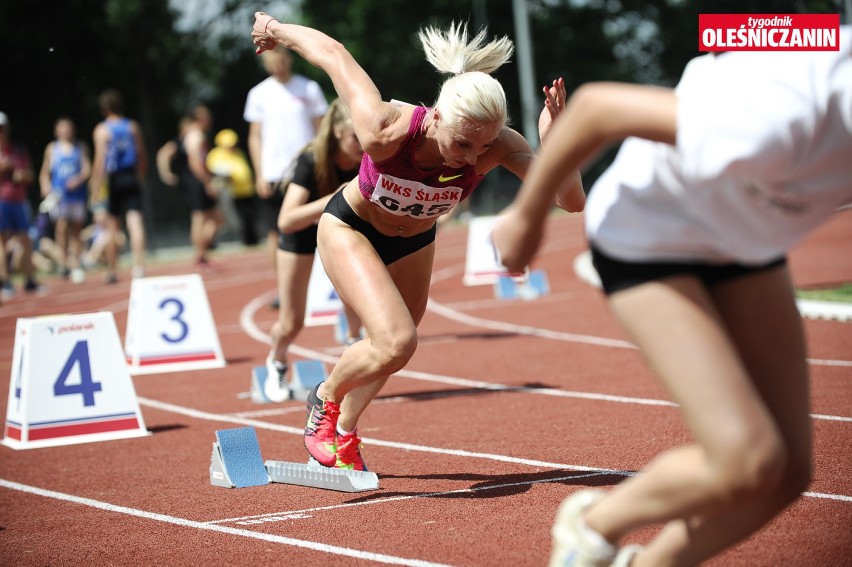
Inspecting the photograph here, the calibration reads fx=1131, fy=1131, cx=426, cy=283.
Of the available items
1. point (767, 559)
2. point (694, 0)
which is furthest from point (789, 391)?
point (694, 0)

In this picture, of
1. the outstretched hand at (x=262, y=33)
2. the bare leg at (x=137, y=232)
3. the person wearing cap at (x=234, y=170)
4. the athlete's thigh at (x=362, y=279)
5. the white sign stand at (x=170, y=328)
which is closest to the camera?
the athlete's thigh at (x=362, y=279)

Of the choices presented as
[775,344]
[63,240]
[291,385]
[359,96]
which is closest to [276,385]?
[291,385]

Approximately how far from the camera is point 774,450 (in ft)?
9.32

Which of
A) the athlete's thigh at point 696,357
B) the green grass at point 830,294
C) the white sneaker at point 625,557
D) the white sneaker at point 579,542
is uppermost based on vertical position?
the athlete's thigh at point 696,357

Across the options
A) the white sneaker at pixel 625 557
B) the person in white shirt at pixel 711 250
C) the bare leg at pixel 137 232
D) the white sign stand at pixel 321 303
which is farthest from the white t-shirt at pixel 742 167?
the bare leg at pixel 137 232

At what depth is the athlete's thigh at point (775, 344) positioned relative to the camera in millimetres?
3104

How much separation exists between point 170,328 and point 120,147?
22.3 feet

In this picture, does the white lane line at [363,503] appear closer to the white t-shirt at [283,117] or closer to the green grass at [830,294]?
the white t-shirt at [283,117]

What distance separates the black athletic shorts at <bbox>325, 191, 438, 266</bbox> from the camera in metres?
5.24

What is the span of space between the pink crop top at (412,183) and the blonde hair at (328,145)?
2164mm

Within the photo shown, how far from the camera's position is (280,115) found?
1060 centimetres

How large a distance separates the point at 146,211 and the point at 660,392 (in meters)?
21.1

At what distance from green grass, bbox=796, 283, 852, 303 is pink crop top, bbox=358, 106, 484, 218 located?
6.66m

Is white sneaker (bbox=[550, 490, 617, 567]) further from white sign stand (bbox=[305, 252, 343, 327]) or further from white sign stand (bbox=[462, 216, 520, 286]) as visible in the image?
white sign stand (bbox=[462, 216, 520, 286])
